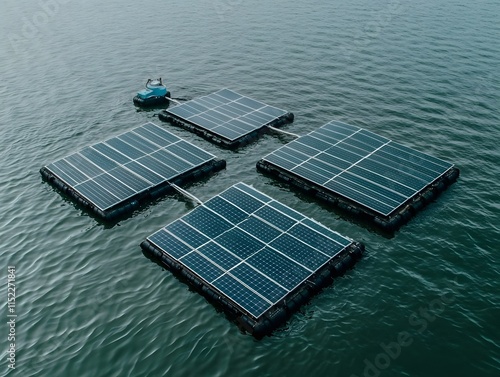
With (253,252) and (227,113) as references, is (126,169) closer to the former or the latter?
A: (227,113)

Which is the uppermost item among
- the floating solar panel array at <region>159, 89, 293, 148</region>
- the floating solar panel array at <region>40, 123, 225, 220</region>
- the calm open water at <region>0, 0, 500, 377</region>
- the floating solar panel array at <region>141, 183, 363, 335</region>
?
the floating solar panel array at <region>141, 183, 363, 335</region>

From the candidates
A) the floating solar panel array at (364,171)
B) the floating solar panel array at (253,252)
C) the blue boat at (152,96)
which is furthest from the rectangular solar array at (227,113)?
the floating solar panel array at (253,252)

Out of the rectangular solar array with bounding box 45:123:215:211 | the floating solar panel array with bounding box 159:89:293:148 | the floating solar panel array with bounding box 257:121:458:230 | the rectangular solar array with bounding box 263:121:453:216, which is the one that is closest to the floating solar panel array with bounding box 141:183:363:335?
the floating solar panel array with bounding box 257:121:458:230

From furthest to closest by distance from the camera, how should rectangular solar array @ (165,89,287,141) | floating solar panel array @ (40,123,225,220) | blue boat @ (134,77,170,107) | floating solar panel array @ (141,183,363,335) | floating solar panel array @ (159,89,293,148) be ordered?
blue boat @ (134,77,170,107)
rectangular solar array @ (165,89,287,141)
floating solar panel array @ (159,89,293,148)
floating solar panel array @ (40,123,225,220)
floating solar panel array @ (141,183,363,335)

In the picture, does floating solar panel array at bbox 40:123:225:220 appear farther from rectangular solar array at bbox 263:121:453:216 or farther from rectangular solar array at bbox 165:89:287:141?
rectangular solar array at bbox 263:121:453:216

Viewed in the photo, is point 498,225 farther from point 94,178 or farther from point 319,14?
point 319,14

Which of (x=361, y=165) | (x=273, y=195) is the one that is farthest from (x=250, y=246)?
(x=361, y=165)

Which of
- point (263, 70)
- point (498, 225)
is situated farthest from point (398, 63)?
point (498, 225)
